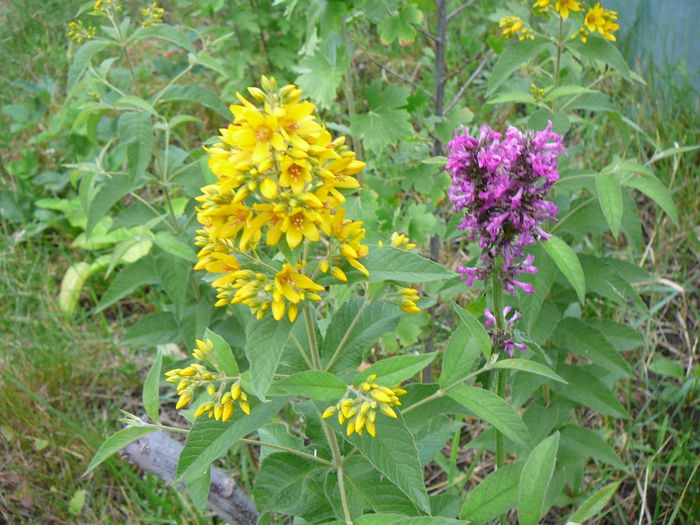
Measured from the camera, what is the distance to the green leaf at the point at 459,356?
1.25m

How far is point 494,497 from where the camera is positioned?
4.14 ft

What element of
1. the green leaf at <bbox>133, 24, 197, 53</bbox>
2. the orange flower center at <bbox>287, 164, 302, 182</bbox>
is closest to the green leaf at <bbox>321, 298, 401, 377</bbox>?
the orange flower center at <bbox>287, 164, 302, 182</bbox>

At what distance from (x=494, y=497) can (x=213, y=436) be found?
1.75 feet

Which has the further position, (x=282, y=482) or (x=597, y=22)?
(x=597, y=22)

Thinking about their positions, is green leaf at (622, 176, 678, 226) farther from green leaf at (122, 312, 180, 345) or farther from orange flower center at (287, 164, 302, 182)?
green leaf at (122, 312, 180, 345)

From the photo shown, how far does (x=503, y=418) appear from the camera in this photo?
3.87 ft

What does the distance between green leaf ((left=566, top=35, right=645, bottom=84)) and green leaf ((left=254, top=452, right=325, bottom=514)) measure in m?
1.24

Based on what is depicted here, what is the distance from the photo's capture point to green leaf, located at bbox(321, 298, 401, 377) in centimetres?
126

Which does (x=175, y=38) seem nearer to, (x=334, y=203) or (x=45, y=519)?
(x=334, y=203)

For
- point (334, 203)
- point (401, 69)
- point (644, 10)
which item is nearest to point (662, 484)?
point (334, 203)

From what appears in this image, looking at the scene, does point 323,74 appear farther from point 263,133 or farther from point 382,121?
point 263,133

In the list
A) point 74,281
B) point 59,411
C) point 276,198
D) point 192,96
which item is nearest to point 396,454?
point 276,198

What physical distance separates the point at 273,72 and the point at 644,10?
2.00 m

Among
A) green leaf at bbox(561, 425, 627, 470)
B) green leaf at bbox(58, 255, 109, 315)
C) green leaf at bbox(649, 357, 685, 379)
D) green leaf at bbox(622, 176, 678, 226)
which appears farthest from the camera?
green leaf at bbox(58, 255, 109, 315)
